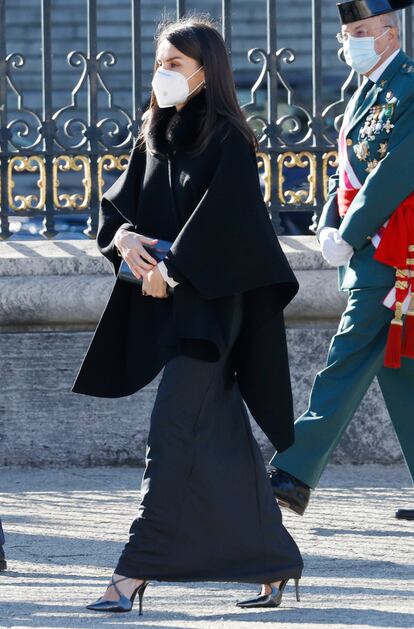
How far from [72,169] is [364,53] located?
168 centimetres

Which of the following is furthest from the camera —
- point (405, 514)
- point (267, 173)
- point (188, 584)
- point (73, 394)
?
point (267, 173)

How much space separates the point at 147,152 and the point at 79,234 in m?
2.44

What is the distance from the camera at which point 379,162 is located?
524 cm

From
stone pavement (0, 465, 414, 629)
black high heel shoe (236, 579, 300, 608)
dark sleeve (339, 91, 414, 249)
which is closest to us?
stone pavement (0, 465, 414, 629)

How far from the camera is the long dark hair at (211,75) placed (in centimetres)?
425

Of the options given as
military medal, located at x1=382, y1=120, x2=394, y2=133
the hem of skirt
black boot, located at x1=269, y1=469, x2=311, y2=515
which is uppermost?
military medal, located at x1=382, y1=120, x2=394, y2=133

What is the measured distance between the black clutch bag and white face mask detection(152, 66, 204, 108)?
36 centimetres

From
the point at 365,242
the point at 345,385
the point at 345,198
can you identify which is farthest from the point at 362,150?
the point at 345,385

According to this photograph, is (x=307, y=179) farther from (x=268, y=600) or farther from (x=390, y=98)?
(x=268, y=600)

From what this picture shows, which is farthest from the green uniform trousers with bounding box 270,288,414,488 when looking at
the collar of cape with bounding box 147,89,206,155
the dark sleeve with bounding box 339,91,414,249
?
the collar of cape with bounding box 147,89,206,155

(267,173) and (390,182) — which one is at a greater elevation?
(390,182)

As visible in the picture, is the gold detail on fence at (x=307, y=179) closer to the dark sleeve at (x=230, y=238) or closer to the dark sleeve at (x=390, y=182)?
the dark sleeve at (x=390, y=182)

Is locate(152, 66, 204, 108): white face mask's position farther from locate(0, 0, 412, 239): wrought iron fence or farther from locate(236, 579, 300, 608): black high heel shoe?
locate(0, 0, 412, 239): wrought iron fence

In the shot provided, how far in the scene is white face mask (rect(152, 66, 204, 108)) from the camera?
14.0 feet
